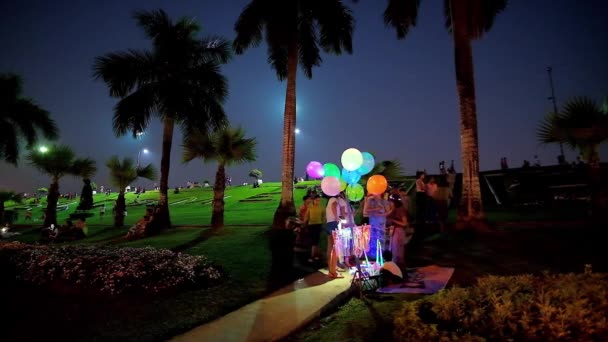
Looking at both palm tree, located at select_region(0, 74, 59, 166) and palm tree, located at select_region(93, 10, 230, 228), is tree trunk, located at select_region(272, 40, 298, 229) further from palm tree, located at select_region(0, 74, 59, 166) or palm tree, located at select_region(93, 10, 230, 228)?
palm tree, located at select_region(0, 74, 59, 166)

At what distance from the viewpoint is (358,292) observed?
7.75 meters

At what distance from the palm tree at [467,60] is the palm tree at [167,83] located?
888cm

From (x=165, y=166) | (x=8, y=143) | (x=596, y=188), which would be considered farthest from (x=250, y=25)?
(x=8, y=143)

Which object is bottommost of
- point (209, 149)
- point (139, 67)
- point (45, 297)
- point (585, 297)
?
point (45, 297)

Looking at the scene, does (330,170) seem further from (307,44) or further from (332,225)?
(307,44)

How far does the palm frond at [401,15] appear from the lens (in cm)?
1539

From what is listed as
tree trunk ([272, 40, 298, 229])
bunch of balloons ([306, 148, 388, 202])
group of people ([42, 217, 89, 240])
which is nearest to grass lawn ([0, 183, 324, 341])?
bunch of balloons ([306, 148, 388, 202])

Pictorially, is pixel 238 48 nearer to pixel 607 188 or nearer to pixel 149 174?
pixel 149 174

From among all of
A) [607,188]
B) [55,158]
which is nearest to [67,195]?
[55,158]

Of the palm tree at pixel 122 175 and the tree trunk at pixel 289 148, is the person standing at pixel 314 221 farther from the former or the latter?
the palm tree at pixel 122 175

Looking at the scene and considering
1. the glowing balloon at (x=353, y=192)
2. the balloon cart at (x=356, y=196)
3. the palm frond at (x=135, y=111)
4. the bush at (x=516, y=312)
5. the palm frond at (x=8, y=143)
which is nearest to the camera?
the bush at (x=516, y=312)

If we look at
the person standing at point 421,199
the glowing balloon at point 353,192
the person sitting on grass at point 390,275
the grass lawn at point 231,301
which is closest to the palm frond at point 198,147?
the grass lawn at point 231,301

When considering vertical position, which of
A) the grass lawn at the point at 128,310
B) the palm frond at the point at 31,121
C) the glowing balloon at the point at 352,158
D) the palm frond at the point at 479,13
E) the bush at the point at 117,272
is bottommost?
the grass lawn at the point at 128,310

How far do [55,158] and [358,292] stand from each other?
2253cm
